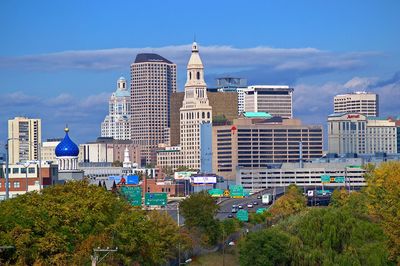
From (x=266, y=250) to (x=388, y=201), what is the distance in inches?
846

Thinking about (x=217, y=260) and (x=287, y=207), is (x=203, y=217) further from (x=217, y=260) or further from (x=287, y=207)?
(x=287, y=207)

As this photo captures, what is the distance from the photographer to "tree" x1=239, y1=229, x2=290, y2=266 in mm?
98812

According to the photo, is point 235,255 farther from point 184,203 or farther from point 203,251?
point 184,203

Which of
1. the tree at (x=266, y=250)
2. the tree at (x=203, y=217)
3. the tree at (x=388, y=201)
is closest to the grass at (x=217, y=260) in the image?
the tree at (x=203, y=217)

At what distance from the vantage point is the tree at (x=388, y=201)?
96.7 metres

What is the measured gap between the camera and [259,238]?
99.9 meters

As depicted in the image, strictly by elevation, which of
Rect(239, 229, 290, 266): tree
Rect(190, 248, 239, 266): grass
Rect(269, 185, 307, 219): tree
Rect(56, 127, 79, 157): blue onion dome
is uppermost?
Rect(56, 127, 79, 157): blue onion dome

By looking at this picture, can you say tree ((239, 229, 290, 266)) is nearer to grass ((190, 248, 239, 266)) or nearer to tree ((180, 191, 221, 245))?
grass ((190, 248, 239, 266))

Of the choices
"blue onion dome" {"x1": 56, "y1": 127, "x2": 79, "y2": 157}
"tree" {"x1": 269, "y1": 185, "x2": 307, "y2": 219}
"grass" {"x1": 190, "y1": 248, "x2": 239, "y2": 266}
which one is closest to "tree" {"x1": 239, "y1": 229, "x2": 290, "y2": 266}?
"grass" {"x1": 190, "y1": 248, "x2": 239, "y2": 266}

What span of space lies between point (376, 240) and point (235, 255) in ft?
65.6

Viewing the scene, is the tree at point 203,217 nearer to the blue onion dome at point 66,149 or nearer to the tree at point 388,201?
the tree at point 388,201

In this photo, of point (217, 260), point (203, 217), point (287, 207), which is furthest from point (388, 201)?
point (287, 207)

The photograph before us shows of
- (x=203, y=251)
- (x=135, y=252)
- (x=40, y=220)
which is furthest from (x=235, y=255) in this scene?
(x=40, y=220)

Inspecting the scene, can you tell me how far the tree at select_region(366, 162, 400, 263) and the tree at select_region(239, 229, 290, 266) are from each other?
24.5 feet
